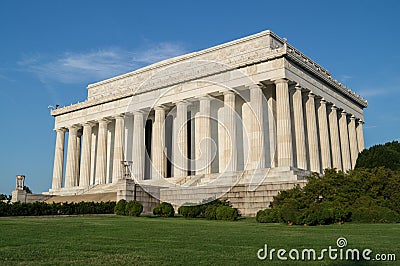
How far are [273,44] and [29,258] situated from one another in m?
41.7

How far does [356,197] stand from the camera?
2427cm

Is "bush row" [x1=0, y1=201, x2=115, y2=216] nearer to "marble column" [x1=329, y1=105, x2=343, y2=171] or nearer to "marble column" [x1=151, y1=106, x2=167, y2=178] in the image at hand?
"marble column" [x1=151, y1=106, x2=167, y2=178]

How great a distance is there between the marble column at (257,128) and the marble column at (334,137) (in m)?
10.3

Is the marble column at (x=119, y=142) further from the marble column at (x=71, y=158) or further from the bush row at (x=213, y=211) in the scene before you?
the bush row at (x=213, y=211)

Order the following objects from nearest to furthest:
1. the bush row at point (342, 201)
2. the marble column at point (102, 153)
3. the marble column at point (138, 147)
Result: 1. the bush row at point (342, 201)
2. the marble column at point (138, 147)
3. the marble column at point (102, 153)

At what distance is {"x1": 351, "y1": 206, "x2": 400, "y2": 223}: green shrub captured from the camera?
72.3 ft

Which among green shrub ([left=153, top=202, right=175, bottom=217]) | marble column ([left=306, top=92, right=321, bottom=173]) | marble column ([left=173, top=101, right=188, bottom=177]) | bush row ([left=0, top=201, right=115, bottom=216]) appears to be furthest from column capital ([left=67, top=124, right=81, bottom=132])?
green shrub ([left=153, top=202, right=175, bottom=217])

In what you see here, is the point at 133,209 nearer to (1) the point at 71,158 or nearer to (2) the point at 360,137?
(1) the point at 71,158

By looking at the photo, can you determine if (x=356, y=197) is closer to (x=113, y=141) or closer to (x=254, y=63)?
(x=254, y=63)

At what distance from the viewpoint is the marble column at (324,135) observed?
45634 millimetres

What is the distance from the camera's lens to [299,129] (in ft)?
138

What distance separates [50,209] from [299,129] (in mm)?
24903

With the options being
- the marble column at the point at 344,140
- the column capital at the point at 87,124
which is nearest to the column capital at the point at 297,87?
the marble column at the point at 344,140

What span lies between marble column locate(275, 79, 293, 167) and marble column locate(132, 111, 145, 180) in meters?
18.0
